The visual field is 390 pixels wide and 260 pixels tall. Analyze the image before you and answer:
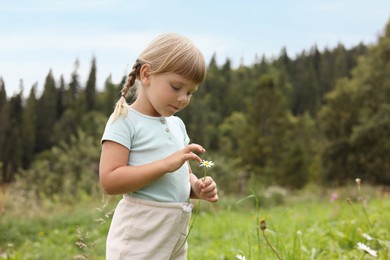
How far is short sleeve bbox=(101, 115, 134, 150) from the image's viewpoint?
1674 millimetres

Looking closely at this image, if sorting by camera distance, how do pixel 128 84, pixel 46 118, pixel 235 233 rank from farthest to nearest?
1. pixel 46 118
2. pixel 235 233
3. pixel 128 84

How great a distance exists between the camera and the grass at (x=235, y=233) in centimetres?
255

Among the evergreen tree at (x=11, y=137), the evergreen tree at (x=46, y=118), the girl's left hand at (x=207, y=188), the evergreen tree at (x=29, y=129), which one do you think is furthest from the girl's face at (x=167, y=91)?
the evergreen tree at (x=46, y=118)

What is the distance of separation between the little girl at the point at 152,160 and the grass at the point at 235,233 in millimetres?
157

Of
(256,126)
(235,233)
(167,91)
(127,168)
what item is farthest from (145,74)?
(256,126)

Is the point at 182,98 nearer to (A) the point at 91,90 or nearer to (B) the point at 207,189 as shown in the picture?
(B) the point at 207,189

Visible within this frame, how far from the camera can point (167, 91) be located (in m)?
1.69

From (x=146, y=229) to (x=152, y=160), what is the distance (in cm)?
22

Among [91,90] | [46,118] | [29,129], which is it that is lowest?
[91,90]

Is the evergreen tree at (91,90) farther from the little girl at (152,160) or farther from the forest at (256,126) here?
the little girl at (152,160)

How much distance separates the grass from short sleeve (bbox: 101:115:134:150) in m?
0.26

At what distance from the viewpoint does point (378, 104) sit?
2675 cm

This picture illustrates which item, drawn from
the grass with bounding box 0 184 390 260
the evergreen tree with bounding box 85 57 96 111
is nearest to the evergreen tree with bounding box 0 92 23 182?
the evergreen tree with bounding box 85 57 96 111

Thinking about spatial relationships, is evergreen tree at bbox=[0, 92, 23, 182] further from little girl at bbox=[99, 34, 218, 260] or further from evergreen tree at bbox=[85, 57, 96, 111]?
little girl at bbox=[99, 34, 218, 260]
